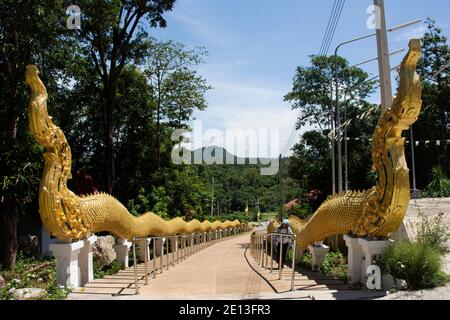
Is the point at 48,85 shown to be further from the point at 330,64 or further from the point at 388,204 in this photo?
the point at 330,64

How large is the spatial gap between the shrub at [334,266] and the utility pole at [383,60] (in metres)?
3.55

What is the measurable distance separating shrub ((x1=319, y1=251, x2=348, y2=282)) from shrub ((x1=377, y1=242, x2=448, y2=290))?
2.19 meters

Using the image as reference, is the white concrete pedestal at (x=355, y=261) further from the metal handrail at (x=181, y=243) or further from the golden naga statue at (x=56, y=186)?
the golden naga statue at (x=56, y=186)

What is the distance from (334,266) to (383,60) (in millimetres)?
4880

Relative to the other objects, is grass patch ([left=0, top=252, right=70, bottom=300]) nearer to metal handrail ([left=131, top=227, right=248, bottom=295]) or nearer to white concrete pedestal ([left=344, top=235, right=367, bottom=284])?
metal handrail ([left=131, top=227, right=248, bottom=295])

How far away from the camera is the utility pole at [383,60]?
888cm

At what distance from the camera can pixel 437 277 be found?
6598mm

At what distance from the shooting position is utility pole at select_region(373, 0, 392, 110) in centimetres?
888

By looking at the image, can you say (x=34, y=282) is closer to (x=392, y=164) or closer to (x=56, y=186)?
(x=56, y=186)

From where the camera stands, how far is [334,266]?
430 inches

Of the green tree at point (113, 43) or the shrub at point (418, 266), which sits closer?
the shrub at point (418, 266)

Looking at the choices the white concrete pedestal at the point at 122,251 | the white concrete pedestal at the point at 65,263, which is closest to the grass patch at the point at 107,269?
the white concrete pedestal at the point at 122,251

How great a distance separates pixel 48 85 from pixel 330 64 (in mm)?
18121

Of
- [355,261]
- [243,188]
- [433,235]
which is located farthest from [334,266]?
[243,188]
